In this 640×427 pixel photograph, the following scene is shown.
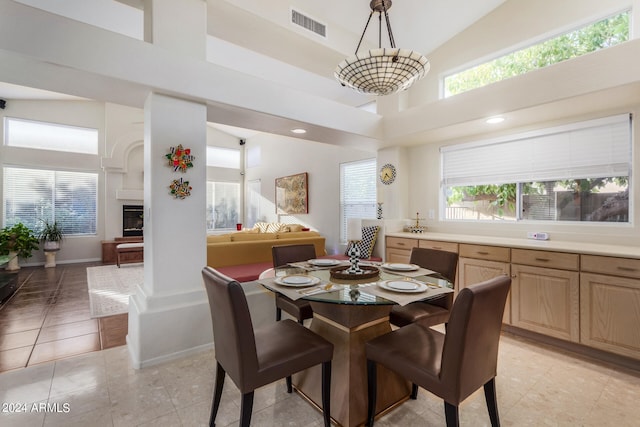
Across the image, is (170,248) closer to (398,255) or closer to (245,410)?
(245,410)

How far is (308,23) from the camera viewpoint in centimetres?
315

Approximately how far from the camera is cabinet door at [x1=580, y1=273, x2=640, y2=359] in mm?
2244

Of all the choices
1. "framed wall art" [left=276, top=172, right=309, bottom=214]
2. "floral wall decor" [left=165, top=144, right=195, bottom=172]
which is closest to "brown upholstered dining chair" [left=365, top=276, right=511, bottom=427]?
"floral wall decor" [left=165, top=144, right=195, bottom=172]

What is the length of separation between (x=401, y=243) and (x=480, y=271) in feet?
3.35

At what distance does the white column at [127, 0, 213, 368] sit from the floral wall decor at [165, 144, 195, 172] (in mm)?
31

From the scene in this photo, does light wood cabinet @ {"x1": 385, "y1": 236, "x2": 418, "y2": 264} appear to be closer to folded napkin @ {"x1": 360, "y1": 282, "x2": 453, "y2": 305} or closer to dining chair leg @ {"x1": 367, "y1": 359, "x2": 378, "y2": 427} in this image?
folded napkin @ {"x1": 360, "y1": 282, "x2": 453, "y2": 305}

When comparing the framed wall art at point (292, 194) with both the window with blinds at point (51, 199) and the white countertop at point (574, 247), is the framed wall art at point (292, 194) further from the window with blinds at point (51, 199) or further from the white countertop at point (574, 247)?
the window with blinds at point (51, 199)

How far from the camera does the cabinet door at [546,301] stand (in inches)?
99.4

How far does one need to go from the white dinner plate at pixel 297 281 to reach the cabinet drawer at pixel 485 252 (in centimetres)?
203

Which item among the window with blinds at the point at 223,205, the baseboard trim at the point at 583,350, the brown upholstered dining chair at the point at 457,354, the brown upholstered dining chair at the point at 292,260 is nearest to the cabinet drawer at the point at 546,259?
the baseboard trim at the point at 583,350

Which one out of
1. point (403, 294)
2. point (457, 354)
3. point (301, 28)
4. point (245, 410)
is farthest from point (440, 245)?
point (301, 28)

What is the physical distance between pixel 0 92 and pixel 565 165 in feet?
30.5

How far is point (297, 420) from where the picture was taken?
70.1 inches

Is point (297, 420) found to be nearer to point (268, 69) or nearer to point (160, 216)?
point (160, 216)
